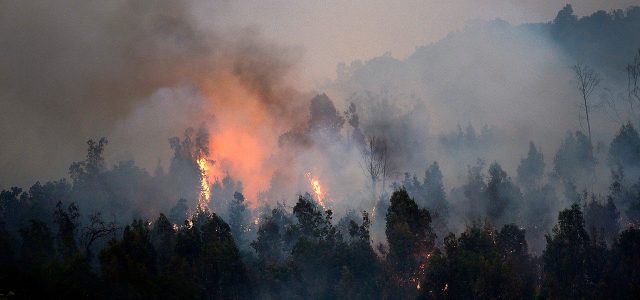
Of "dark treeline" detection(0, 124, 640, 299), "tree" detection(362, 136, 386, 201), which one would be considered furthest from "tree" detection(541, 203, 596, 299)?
"tree" detection(362, 136, 386, 201)

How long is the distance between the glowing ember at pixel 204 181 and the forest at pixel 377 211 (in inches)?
14.8

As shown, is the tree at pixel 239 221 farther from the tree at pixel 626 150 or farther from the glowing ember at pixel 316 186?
the tree at pixel 626 150

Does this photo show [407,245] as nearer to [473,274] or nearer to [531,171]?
[473,274]

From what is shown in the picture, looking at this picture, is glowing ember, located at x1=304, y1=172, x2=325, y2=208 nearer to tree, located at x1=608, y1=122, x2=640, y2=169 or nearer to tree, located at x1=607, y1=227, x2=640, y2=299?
tree, located at x1=608, y1=122, x2=640, y2=169

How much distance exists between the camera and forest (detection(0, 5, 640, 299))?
56.7 m

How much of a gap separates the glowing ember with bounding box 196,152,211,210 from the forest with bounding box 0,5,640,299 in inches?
14.8

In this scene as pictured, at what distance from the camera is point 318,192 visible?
135 m

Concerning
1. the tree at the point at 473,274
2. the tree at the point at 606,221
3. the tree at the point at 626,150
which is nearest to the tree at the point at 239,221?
the tree at the point at 473,274

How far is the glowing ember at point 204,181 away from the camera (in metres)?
136

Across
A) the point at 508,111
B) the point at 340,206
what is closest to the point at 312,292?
the point at 340,206

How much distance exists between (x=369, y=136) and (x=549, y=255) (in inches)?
2850

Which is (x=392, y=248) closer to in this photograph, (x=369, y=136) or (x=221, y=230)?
(x=221, y=230)

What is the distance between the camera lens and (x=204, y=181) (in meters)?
140

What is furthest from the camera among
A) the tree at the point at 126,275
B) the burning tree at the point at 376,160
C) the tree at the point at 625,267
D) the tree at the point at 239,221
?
the burning tree at the point at 376,160
